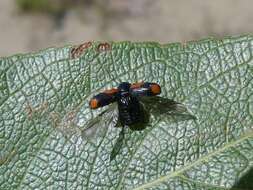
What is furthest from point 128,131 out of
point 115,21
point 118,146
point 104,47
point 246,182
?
point 115,21

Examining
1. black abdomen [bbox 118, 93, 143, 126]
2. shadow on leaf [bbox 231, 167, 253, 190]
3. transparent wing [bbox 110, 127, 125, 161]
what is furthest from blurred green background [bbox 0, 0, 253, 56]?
shadow on leaf [bbox 231, 167, 253, 190]

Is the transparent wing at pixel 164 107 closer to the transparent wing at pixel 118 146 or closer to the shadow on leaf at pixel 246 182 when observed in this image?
the transparent wing at pixel 118 146

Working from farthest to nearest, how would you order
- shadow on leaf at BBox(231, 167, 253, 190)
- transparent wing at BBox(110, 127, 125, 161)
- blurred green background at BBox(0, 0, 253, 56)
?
blurred green background at BBox(0, 0, 253, 56) → transparent wing at BBox(110, 127, 125, 161) → shadow on leaf at BBox(231, 167, 253, 190)

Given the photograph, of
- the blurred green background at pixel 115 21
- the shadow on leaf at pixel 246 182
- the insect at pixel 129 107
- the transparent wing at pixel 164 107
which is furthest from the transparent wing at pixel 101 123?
the blurred green background at pixel 115 21

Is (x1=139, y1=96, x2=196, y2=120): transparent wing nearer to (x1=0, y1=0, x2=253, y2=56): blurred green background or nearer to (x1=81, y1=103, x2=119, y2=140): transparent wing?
(x1=81, y1=103, x2=119, y2=140): transparent wing

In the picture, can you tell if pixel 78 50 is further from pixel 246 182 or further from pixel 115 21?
pixel 115 21

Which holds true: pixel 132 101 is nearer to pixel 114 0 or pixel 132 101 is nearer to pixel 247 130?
pixel 247 130
